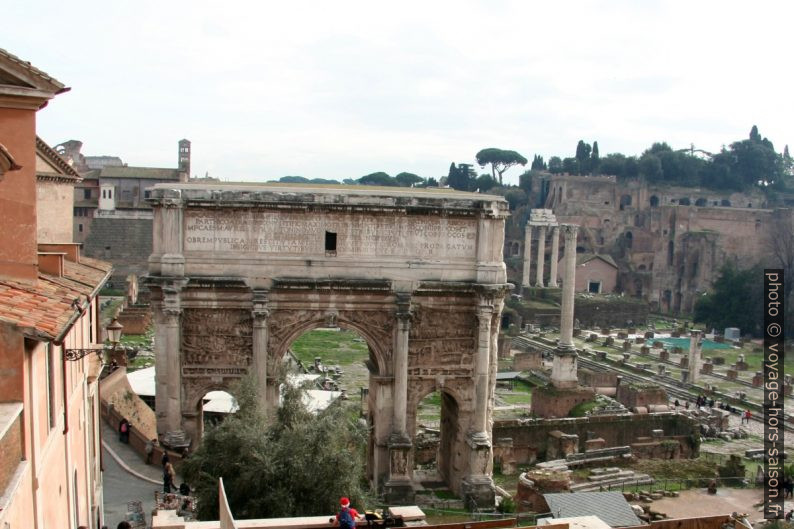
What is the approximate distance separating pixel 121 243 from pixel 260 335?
155 feet

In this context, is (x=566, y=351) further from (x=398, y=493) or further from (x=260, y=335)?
(x=260, y=335)

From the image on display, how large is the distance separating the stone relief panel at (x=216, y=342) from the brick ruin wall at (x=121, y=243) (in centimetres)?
4501

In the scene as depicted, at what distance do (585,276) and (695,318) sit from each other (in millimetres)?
16154

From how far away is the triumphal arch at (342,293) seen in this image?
632 inches

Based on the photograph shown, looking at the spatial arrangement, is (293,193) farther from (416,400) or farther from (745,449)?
(745,449)

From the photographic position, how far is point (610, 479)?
68.3ft

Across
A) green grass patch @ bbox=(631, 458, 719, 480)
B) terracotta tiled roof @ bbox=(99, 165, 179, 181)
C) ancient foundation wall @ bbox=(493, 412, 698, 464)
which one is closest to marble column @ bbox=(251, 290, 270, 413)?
ancient foundation wall @ bbox=(493, 412, 698, 464)

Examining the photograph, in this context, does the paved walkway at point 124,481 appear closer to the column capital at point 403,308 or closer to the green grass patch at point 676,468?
the column capital at point 403,308

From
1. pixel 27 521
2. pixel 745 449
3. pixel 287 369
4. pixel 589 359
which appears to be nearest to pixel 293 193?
pixel 287 369

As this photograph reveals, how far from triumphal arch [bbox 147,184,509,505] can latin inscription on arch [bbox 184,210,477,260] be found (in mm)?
22

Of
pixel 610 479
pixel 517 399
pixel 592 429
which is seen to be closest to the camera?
pixel 610 479

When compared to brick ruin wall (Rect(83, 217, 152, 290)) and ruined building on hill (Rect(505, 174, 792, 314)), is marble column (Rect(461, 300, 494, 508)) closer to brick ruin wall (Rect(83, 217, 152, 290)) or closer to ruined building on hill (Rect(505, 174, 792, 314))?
brick ruin wall (Rect(83, 217, 152, 290))

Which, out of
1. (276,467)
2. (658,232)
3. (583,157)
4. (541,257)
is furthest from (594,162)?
(276,467)

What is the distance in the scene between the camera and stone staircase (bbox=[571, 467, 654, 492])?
20.2 meters
